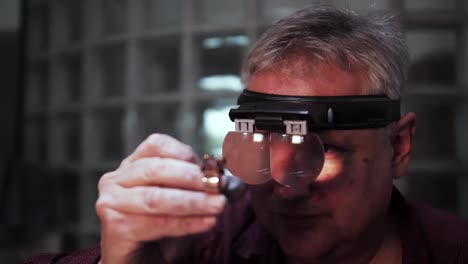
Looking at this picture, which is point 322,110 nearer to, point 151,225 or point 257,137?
point 257,137

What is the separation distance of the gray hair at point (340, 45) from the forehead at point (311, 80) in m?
0.02

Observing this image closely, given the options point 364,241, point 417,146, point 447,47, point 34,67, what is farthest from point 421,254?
point 34,67

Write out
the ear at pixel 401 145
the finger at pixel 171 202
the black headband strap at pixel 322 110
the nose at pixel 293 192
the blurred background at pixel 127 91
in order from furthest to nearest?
the blurred background at pixel 127 91, the ear at pixel 401 145, the nose at pixel 293 192, the black headband strap at pixel 322 110, the finger at pixel 171 202

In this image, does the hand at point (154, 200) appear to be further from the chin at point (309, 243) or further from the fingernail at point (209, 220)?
the chin at point (309, 243)

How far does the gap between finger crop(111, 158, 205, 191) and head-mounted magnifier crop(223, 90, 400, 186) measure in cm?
17

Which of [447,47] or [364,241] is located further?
[447,47]

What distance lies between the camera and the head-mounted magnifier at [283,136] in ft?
2.36

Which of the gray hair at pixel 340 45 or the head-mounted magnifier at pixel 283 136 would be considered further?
the gray hair at pixel 340 45

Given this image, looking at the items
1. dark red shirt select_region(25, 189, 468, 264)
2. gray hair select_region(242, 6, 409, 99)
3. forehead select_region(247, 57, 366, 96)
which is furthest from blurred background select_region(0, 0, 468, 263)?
forehead select_region(247, 57, 366, 96)

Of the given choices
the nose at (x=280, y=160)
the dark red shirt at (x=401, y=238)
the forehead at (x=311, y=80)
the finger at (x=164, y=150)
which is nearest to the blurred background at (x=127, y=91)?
the dark red shirt at (x=401, y=238)

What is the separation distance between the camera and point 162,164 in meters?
0.60

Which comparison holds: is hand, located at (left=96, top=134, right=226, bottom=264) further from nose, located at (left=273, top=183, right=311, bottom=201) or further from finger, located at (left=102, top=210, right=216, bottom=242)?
nose, located at (left=273, top=183, right=311, bottom=201)

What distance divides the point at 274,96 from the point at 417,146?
2.93 ft

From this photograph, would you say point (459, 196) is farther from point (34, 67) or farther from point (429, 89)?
point (34, 67)
